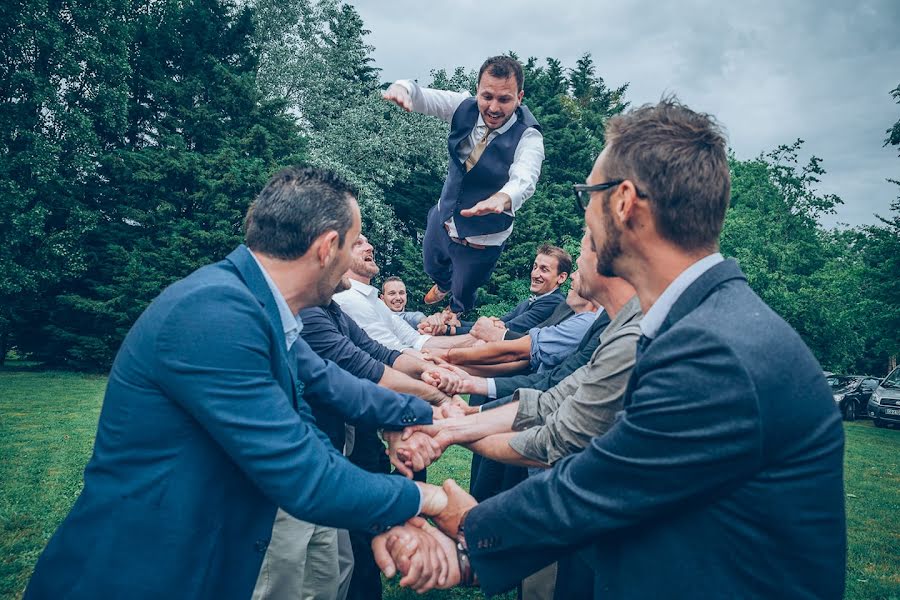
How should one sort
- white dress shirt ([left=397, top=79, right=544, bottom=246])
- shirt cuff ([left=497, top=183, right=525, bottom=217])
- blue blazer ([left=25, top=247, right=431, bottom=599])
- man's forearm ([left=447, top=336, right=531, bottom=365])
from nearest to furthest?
blue blazer ([left=25, top=247, right=431, bottom=599])
shirt cuff ([left=497, top=183, right=525, bottom=217])
white dress shirt ([left=397, top=79, right=544, bottom=246])
man's forearm ([left=447, top=336, right=531, bottom=365])

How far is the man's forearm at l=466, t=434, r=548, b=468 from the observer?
119 inches

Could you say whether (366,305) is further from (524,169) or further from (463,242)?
(524,169)

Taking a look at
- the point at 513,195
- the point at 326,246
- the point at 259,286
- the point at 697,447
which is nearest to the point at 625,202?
the point at 697,447

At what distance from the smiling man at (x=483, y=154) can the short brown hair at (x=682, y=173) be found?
2303mm

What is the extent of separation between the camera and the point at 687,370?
1508mm

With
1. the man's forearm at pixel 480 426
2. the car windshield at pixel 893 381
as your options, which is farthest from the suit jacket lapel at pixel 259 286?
the car windshield at pixel 893 381

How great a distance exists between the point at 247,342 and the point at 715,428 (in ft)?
5.01

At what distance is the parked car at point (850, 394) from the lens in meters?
23.4

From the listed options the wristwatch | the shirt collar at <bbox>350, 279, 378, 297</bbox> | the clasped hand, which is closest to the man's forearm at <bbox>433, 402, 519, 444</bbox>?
the clasped hand

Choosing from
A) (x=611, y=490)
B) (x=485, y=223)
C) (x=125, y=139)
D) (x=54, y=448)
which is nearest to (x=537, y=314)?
(x=485, y=223)

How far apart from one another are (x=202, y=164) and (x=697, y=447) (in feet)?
78.9

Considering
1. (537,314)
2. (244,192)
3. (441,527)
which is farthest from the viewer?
(244,192)

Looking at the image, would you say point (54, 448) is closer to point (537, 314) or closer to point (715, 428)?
point (537, 314)

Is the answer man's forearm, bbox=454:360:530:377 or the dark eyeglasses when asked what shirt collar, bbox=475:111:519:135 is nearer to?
man's forearm, bbox=454:360:530:377
